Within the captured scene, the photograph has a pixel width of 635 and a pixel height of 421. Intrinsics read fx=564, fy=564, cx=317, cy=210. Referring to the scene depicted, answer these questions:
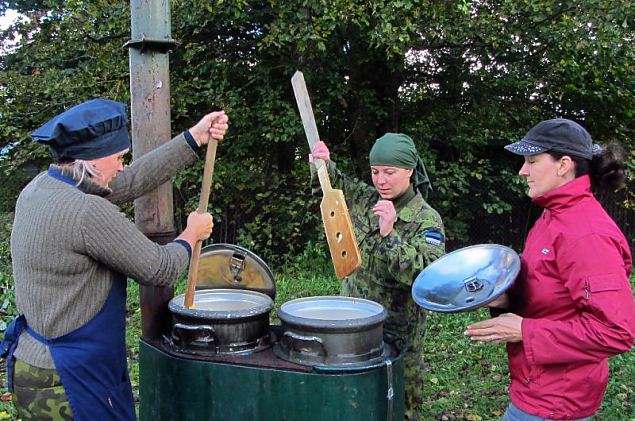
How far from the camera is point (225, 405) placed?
2.18m

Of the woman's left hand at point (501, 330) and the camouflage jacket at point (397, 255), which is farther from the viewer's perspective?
the camouflage jacket at point (397, 255)

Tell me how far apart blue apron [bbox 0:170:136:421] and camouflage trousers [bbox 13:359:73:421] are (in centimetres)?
2

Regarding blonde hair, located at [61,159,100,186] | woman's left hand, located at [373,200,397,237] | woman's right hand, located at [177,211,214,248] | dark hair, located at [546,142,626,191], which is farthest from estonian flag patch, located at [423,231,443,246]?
blonde hair, located at [61,159,100,186]

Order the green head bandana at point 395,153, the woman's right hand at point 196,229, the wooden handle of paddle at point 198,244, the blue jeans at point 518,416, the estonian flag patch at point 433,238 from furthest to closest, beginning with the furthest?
the green head bandana at point 395,153
the estonian flag patch at point 433,238
the wooden handle of paddle at point 198,244
the woman's right hand at point 196,229
the blue jeans at point 518,416

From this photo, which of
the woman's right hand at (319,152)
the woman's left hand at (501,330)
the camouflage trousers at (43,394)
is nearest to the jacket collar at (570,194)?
the woman's left hand at (501,330)

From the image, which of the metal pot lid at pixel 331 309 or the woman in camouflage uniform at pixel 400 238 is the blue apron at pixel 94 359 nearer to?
the metal pot lid at pixel 331 309

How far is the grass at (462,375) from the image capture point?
13.0 feet

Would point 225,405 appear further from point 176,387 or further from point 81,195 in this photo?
point 81,195

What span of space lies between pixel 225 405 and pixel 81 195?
959 millimetres

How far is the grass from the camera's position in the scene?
3.95 metres

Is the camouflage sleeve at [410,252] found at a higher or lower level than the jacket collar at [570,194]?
lower

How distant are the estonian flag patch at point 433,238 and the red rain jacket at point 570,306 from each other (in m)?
0.57

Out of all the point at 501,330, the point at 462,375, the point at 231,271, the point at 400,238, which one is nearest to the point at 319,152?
the point at 400,238

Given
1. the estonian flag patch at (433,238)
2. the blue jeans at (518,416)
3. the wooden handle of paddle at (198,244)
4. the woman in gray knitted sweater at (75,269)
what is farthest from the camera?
the estonian flag patch at (433,238)
